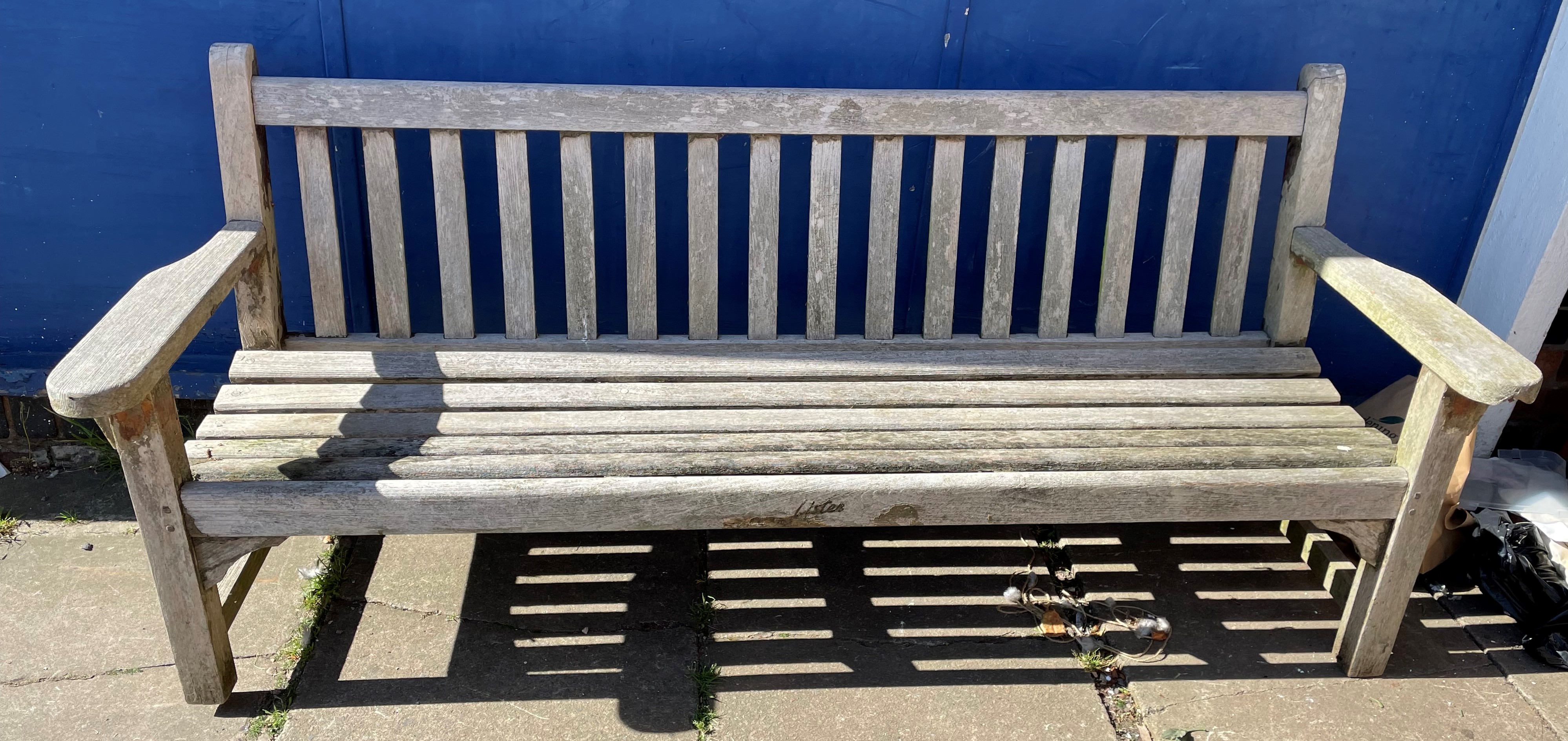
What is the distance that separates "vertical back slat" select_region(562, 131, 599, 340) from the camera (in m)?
2.67

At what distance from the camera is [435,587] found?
2842mm

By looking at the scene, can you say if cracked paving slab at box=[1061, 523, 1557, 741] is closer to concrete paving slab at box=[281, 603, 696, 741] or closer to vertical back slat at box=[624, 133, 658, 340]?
concrete paving slab at box=[281, 603, 696, 741]

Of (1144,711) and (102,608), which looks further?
(102,608)

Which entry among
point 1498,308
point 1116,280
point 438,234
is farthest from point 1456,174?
point 438,234

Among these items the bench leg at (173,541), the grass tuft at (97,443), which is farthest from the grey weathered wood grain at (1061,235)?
the grass tuft at (97,443)

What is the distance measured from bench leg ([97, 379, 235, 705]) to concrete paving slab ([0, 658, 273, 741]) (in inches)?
1.9

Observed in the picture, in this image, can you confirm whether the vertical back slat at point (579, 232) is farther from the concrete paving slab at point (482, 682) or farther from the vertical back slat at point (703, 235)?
the concrete paving slab at point (482, 682)

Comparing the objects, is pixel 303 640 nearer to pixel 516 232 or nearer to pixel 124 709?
pixel 124 709

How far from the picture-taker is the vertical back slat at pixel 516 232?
2666 millimetres

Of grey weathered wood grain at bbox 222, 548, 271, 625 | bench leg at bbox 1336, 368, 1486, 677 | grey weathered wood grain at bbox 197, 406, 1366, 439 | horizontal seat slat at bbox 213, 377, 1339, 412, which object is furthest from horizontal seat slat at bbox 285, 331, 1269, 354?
bench leg at bbox 1336, 368, 1486, 677

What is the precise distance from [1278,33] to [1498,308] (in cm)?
111

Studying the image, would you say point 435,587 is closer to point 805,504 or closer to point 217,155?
point 805,504

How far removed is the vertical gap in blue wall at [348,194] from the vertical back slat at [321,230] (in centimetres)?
11

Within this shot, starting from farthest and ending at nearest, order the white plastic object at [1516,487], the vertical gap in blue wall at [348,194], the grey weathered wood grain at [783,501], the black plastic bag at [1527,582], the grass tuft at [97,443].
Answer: the grass tuft at [97,443] → the white plastic object at [1516,487] → the vertical gap in blue wall at [348,194] → the black plastic bag at [1527,582] → the grey weathered wood grain at [783,501]
